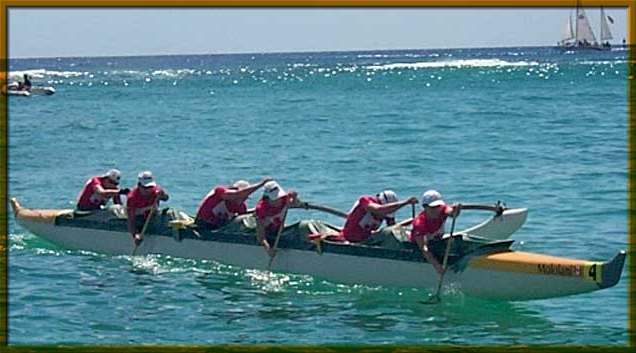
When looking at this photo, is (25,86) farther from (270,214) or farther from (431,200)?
(431,200)

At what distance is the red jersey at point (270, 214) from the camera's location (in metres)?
14.3

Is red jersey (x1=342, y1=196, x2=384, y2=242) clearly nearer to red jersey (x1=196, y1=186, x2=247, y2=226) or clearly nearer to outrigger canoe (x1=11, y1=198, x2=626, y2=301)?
outrigger canoe (x1=11, y1=198, x2=626, y2=301)

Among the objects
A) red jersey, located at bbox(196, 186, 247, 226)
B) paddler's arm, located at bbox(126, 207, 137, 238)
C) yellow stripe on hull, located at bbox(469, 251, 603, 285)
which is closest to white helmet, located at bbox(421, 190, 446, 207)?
yellow stripe on hull, located at bbox(469, 251, 603, 285)

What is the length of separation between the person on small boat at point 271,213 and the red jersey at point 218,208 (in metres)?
0.94

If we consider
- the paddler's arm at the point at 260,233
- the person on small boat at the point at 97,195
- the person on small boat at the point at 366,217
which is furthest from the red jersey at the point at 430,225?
the person on small boat at the point at 97,195

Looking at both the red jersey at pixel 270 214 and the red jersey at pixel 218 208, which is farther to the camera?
the red jersey at pixel 218 208

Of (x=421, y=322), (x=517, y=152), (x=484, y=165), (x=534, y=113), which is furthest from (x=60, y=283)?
(x=534, y=113)

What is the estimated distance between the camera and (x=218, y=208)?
15141mm

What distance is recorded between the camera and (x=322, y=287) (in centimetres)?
1359

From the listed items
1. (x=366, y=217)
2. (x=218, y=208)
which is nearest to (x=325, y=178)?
(x=218, y=208)

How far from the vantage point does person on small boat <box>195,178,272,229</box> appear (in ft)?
49.6

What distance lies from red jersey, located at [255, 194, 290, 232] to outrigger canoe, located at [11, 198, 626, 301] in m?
0.19

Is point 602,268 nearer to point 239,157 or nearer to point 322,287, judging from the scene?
point 322,287

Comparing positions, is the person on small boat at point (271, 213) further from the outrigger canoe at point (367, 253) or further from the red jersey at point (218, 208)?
the red jersey at point (218, 208)
